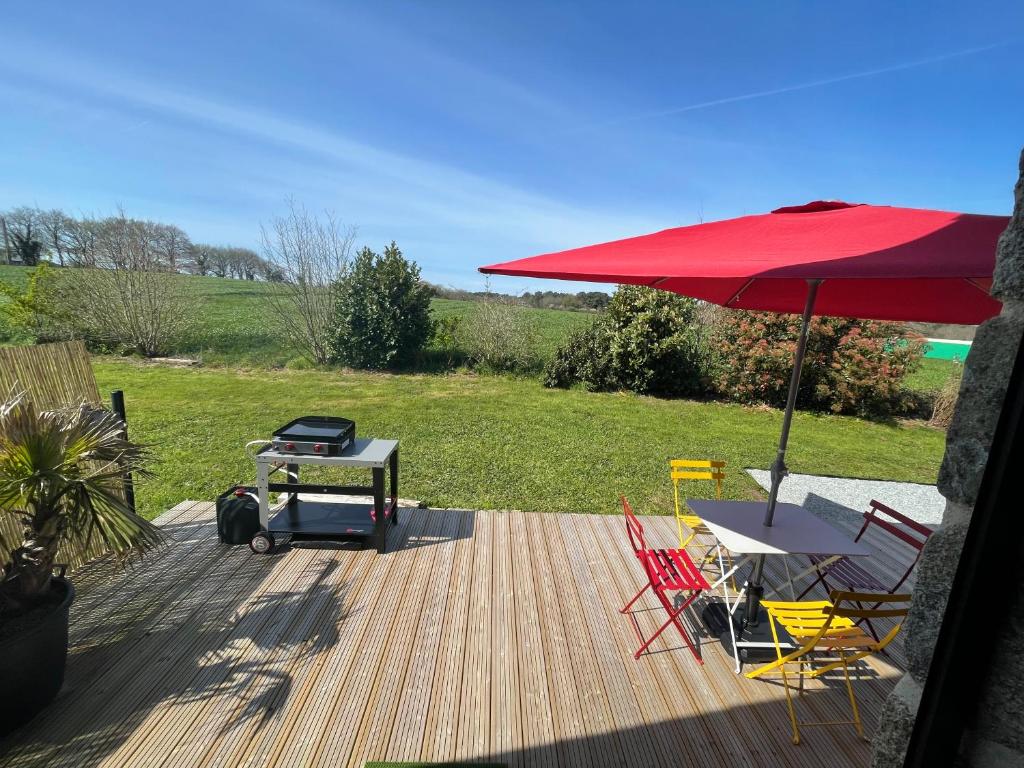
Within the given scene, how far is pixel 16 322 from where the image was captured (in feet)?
39.6

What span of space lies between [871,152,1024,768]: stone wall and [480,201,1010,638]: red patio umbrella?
0.88m

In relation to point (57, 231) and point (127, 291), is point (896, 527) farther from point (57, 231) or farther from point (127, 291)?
point (57, 231)

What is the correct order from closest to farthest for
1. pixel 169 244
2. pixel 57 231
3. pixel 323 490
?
1. pixel 323 490
2. pixel 169 244
3. pixel 57 231

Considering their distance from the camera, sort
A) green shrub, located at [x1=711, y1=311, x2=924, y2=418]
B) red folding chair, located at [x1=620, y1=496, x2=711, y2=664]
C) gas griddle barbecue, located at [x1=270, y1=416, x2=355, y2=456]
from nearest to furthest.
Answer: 1. red folding chair, located at [x1=620, y1=496, x2=711, y2=664]
2. gas griddle barbecue, located at [x1=270, y1=416, x2=355, y2=456]
3. green shrub, located at [x1=711, y1=311, x2=924, y2=418]

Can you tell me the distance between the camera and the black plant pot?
2.23m

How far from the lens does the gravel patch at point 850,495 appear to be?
19.5 ft

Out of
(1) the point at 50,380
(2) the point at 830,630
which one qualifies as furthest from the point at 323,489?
(2) the point at 830,630

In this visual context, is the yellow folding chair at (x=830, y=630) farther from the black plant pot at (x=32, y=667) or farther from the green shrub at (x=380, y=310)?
the green shrub at (x=380, y=310)

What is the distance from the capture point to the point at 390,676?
2812 mm

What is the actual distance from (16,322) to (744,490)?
56.3 ft

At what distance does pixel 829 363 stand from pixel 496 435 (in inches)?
317

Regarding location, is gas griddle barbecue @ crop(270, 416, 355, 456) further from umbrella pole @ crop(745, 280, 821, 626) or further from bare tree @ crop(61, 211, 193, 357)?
bare tree @ crop(61, 211, 193, 357)

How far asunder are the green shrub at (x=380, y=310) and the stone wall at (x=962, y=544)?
13.0 m

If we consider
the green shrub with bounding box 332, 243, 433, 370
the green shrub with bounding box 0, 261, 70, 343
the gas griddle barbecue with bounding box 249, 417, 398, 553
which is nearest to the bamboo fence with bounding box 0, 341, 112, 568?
the gas griddle barbecue with bounding box 249, 417, 398, 553
